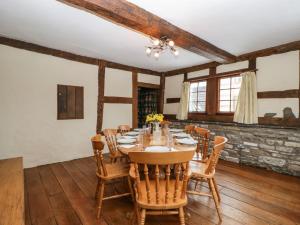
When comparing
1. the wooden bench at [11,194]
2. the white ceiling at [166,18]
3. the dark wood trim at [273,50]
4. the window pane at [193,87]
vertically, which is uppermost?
the white ceiling at [166,18]

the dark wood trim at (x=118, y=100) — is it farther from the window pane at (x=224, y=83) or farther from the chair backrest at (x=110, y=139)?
the window pane at (x=224, y=83)

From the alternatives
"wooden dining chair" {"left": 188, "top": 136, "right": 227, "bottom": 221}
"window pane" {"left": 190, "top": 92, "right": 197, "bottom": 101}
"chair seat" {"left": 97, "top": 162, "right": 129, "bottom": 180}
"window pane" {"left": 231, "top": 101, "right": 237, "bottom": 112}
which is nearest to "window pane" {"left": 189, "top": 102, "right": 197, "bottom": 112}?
"window pane" {"left": 190, "top": 92, "right": 197, "bottom": 101}

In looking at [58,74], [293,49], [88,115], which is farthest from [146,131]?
[293,49]

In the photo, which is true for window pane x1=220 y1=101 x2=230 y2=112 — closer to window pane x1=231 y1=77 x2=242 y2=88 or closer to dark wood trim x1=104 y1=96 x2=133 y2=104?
window pane x1=231 y1=77 x2=242 y2=88

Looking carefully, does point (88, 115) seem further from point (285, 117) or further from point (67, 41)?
point (285, 117)

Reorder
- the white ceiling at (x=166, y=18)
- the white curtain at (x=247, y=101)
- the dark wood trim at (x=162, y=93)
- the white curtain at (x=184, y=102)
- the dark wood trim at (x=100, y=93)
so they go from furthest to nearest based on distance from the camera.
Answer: the dark wood trim at (x=162, y=93)
the white curtain at (x=184, y=102)
the dark wood trim at (x=100, y=93)
the white curtain at (x=247, y=101)
the white ceiling at (x=166, y=18)

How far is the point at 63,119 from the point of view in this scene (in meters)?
4.02

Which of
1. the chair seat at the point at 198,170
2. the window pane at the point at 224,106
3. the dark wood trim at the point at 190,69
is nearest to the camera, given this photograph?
the chair seat at the point at 198,170

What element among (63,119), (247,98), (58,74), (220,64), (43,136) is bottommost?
(43,136)

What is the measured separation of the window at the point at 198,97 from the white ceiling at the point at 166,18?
1.35 meters

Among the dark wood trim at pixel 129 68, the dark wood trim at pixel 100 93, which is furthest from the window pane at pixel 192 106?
the dark wood trim at pixel 100 93

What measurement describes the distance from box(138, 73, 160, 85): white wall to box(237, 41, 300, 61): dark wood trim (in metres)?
2.61

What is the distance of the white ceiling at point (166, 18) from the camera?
2264 millimetres

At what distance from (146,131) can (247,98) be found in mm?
2425
